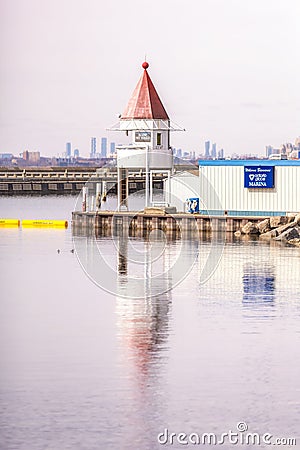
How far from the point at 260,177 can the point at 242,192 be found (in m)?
1.39

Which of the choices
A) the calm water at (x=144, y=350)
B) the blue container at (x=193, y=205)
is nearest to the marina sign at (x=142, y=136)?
the blue container at (x=193, y=205)

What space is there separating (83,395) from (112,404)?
962mm

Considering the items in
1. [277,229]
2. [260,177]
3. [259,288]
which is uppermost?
[260,177]

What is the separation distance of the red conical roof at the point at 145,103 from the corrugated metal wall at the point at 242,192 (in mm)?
4065

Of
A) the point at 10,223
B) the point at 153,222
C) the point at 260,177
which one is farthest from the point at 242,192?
the point at 10,223

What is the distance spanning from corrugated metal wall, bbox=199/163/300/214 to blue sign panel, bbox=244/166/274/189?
0.31m

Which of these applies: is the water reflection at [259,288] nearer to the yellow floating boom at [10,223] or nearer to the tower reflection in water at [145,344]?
the tower reflection in water at [145,344]

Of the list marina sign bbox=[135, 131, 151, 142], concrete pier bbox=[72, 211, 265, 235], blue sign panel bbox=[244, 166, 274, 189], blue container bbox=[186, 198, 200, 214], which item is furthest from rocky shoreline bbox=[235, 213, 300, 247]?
marina sign bbox=[135, 131, 151, 142]

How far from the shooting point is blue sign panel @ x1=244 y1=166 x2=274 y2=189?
217 feet

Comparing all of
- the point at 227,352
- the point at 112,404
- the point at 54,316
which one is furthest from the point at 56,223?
the point at 112,404

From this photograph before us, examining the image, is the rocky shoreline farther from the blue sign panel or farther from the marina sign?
the marina sign

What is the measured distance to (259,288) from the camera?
44844 millimetres

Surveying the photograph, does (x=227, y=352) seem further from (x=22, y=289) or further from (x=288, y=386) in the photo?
(x=22, y=289)

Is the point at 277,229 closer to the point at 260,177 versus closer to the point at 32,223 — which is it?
the point at 260,177
